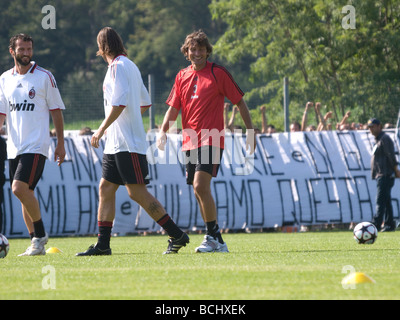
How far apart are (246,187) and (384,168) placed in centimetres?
250

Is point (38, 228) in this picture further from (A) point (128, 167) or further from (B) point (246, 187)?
(B) point (246, 187)

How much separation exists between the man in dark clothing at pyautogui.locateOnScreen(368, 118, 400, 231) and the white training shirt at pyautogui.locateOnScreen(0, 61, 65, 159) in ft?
24.6

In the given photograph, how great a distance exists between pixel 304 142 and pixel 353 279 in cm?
1068

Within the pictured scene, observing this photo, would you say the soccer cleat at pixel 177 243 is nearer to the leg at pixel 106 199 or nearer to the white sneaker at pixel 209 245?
the white sneaker at pixel 209 245

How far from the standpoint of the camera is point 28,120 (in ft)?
31.2

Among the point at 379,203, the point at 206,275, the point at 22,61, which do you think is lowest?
the point at 379,203

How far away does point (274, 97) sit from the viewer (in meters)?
26.0

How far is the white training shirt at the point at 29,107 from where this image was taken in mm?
9469

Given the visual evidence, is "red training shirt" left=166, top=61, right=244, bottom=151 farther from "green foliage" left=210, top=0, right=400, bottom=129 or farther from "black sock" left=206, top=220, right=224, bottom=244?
"green foliage" left=210, top=0, right=400, bottom=129

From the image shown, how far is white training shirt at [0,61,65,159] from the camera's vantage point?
9.47 metres

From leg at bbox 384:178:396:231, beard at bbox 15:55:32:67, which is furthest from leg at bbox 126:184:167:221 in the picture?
leg at bbox 384:178:396:231

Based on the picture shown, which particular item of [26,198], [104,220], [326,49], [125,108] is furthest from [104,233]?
[326,49]

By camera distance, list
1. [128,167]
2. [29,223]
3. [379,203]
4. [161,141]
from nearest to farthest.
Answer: [128,167] < [161,141] < [29,223] < [379,203]
